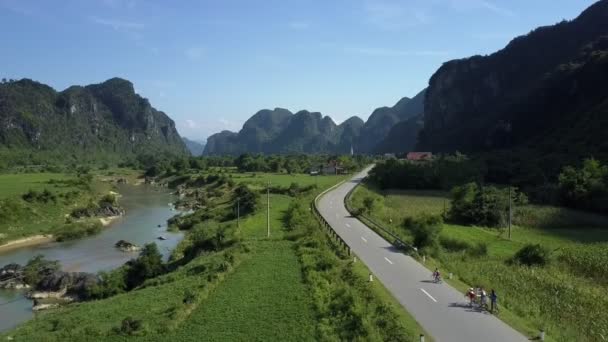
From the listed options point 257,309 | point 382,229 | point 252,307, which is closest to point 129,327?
point 252,307

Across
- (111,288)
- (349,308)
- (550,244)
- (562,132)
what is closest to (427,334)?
(349,308)

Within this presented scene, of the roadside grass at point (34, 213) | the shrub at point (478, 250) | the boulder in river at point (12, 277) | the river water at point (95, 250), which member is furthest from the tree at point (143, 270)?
the roadside grass at point (34, 213)

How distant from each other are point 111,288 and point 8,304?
7.89 meters

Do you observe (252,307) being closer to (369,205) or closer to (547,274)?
(547,274)

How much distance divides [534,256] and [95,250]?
42.1 meters

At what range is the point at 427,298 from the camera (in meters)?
22.4

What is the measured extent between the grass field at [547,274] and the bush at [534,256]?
2.25ft

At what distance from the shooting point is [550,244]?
1624 inches

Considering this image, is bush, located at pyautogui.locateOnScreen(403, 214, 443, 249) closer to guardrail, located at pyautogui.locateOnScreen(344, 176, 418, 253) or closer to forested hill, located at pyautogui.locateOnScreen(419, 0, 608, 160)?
guardrail, located at pyautogui.locateOnScreen(344, 176, 418, 253)

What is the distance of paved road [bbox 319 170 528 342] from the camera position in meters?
18.2

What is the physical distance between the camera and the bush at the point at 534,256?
32969 millimetres

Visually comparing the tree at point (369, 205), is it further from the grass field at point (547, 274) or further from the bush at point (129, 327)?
the bush at point (129, 327)

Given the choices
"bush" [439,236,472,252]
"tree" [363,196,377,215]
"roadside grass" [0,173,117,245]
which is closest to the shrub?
"bush" [439,236,472,252]

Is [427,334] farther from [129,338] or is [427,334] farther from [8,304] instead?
[8,304]
